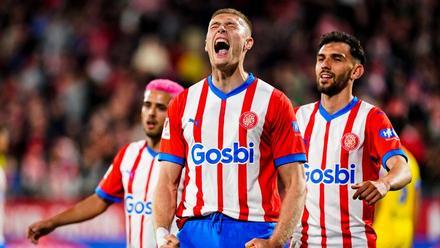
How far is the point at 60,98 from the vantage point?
14.0 m

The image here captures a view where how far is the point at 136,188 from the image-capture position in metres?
6.94

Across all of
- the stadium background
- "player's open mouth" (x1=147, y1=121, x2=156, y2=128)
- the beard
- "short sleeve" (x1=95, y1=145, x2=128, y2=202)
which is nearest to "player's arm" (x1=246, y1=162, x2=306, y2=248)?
the beard

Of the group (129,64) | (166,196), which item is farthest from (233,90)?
(129,64)

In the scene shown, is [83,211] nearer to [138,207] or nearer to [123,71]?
[138,207]

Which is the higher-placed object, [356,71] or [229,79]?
[356,71]

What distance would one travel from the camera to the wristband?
5258mm

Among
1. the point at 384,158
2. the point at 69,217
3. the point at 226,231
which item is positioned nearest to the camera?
the point at 226,231

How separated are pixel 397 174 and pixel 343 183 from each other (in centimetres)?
Answer: 60

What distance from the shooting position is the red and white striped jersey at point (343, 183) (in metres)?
6.03

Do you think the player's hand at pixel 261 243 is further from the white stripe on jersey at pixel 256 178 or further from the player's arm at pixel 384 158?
the player's arm at pixel 384 158

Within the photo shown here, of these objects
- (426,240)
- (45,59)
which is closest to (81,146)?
(45,59)

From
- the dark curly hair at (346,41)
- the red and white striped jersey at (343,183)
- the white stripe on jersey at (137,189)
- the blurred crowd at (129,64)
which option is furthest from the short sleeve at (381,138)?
the blurred crowd at (129,64)

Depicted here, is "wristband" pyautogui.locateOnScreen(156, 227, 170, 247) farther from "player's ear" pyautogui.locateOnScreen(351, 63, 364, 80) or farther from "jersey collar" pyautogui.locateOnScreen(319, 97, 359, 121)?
"player's ear" pyautogui.locateOnScreen(351, 63, 364, 80)

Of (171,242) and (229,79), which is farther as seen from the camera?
(229,79)
